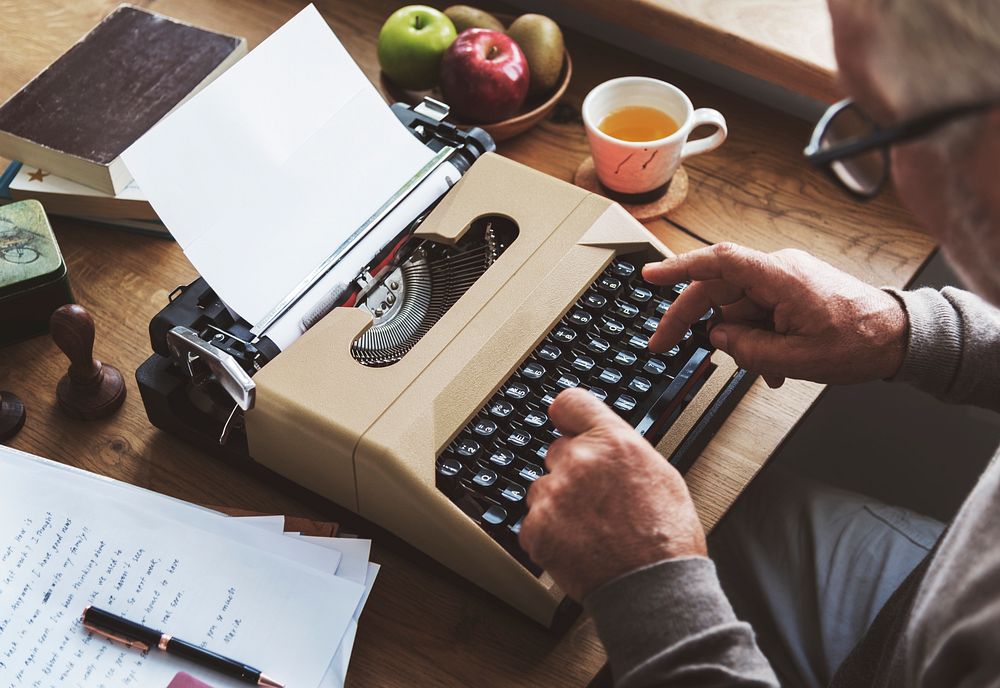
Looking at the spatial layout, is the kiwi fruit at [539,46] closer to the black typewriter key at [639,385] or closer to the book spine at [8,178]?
the black typewriter key at [639,385]

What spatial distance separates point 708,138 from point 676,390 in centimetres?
45

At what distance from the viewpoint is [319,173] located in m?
1.16

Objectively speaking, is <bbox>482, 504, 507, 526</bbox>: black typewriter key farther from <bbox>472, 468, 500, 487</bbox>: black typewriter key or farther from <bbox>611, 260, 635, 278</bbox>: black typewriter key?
<bbox>611, 260, 635, 278</bbox>: black typewriter key

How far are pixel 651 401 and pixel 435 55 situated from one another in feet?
2.11

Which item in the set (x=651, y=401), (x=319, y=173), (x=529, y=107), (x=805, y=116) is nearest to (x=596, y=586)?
(x=651, y=401)

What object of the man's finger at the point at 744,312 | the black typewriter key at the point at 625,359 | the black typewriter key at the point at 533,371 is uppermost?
the man's finger at the point at 744,312

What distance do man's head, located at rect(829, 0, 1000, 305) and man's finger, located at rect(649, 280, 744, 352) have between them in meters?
0.39

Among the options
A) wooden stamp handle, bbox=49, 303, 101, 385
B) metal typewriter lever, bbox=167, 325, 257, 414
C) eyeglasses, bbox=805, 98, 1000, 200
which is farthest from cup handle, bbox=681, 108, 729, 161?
wooden stamp handle, bbox=49, 303, 101, 385

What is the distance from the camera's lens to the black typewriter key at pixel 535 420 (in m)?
1.08

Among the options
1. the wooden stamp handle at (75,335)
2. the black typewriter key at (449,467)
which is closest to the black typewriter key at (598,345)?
the black typewriter key at (449,467)

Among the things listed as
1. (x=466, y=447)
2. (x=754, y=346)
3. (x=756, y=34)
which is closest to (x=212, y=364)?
(x=466, y=447)

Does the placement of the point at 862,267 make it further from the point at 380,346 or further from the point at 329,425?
the point at 329,425

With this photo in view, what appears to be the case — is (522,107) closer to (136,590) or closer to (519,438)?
(519,438)

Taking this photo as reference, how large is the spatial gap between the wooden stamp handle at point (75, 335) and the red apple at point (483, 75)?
1.97 feet
